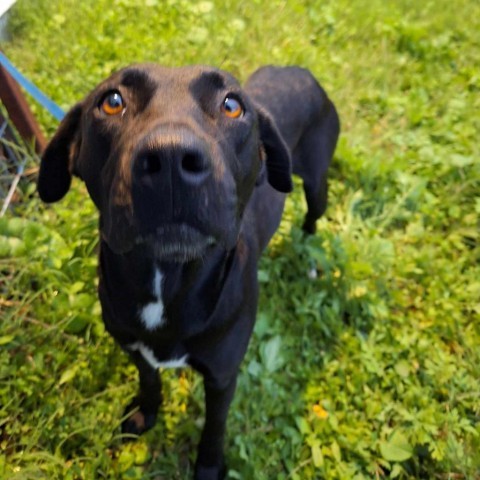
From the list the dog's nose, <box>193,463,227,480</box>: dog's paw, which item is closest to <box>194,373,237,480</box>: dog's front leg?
<box>193,463,227,480</box>: dog's paw

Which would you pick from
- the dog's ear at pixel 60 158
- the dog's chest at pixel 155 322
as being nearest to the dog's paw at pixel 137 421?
the dog's chest at pixel 155 322

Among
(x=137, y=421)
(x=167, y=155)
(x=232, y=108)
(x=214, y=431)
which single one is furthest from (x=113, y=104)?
(x=137, y=421)

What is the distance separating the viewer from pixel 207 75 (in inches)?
58.7

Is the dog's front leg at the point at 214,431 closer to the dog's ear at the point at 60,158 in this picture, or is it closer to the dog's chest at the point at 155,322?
the dog's chest at the point at 155,322

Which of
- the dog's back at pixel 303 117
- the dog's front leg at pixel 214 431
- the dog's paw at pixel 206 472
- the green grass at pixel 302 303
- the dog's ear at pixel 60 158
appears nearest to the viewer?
Answer: the dog's ear at pixel 60 158

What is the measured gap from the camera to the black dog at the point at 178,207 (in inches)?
46.4

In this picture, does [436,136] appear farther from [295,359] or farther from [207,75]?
[207,75]

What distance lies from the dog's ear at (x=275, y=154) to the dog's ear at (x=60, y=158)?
2.13 feet

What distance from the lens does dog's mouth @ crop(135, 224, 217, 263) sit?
1232 millimetres

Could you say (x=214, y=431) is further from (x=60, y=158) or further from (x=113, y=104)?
(x=113, y=104)

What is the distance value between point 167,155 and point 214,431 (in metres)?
1.43

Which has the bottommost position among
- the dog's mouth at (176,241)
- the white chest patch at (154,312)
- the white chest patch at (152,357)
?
the white chest patch at (152,357)

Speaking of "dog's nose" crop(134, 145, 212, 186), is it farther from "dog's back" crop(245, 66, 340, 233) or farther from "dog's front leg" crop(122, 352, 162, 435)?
"dog's back" crop(245, 66, 340, 233)

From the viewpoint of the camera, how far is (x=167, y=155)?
3.59ft
